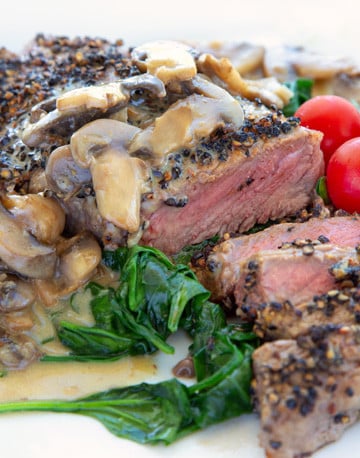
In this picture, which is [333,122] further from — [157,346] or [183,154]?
[157,346]

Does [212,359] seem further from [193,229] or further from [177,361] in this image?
[193,229]

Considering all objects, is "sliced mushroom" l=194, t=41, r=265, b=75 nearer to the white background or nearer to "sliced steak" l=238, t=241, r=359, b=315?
the white background

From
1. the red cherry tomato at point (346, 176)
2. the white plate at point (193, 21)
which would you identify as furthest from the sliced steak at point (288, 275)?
the white plate at point (193, 21)

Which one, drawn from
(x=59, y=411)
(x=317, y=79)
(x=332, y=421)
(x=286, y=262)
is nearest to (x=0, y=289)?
(x=59, y=411)

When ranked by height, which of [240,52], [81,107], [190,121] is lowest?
[240,52]

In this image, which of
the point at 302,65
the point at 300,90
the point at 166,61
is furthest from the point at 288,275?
the point at 302,65

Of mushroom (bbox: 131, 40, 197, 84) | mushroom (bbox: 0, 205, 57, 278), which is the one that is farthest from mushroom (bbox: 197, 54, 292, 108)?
mushroom (bbox: 0, 205, 57, 278)
